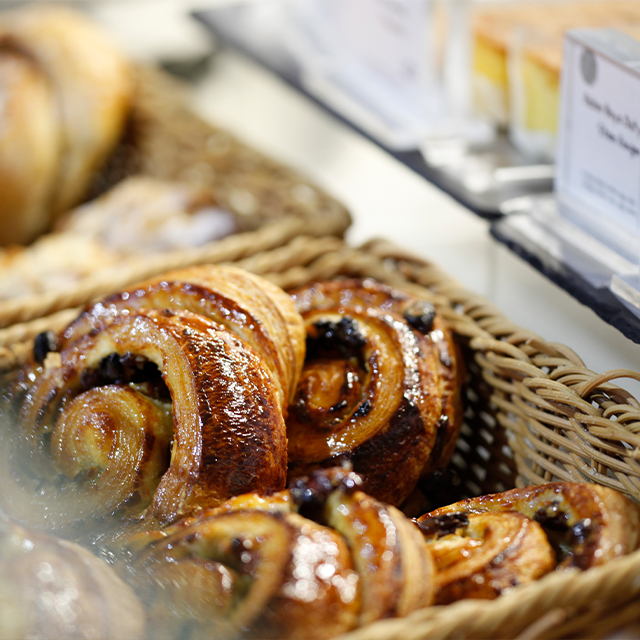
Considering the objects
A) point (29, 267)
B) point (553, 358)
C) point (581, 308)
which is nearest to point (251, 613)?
point (553, 358)

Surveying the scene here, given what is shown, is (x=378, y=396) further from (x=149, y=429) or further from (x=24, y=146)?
(x=24, y=146)

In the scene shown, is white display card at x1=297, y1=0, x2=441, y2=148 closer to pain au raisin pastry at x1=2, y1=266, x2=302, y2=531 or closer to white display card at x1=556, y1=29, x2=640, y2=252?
white display card at x1=556, y1=29, x2=640, y2=252

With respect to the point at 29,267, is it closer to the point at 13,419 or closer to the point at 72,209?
the point at 72,209

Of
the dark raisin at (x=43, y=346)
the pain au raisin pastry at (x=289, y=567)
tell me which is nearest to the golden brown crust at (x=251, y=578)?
the pain au raisin pastry at (x=289, y=567)

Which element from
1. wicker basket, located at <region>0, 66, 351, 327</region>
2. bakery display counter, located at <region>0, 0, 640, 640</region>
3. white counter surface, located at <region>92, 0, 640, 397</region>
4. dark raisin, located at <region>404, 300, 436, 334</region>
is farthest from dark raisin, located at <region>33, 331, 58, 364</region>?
white counter surface, located at <region>92, 0, 640, 397</region>

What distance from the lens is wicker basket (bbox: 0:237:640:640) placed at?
0.58m

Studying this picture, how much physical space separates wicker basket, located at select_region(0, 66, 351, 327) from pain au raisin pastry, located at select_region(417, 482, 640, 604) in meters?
0.67

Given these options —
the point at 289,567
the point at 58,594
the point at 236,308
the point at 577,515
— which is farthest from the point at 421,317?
the point at 58,594

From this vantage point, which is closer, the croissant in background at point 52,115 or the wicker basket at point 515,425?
the wicker basket at point 515,425

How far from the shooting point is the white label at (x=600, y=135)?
92 centimetres

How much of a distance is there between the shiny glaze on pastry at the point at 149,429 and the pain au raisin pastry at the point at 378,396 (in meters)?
0.10

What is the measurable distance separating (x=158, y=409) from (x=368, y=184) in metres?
1.25

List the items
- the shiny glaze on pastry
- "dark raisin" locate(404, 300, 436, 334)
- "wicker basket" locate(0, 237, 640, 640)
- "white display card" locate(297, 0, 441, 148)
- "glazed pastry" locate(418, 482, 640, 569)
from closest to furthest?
"wicker basket" locate(0, 237, 640, 640)
"glazed pastry" locate(418, 482, 640, 569)
the shiny glaze on pastry
"dark raisin" locate(404, 300, 436, 334)
"white display card" locate(297, 0, 441, 148)

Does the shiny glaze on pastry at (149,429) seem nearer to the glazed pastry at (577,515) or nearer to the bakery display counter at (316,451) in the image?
the bakery display counter at (316,451)
